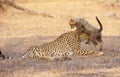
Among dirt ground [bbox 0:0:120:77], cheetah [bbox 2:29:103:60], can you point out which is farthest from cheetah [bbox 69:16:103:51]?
dirt ground [bbox 0:0:120:77]

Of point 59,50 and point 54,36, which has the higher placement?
point 54,36

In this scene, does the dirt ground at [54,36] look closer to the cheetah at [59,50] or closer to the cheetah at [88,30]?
the cheetah at [59,50]

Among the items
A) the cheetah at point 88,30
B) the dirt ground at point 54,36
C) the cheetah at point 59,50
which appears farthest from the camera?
the cheetah at point 88,30

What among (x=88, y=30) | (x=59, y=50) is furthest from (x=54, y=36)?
(x=59, y=50)

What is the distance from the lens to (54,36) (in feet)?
59.9

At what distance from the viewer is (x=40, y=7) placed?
1130 inches

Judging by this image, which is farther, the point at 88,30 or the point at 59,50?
the point at 88,30

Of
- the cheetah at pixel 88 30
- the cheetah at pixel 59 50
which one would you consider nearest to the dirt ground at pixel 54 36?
the cheetah at pixel 59 50

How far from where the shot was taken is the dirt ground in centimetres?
1105

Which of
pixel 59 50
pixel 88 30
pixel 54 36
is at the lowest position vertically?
pixel 59 50

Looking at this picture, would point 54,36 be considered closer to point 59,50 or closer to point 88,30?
point 88,30

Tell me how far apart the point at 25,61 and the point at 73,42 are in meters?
1.51

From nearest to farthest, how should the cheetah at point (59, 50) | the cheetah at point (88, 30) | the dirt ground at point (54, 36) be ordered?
the dirt ground at point (54, 36) < the cheetah at point (59, 50) < the cheetah at point (88, 30)

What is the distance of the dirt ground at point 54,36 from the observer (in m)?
11.0
